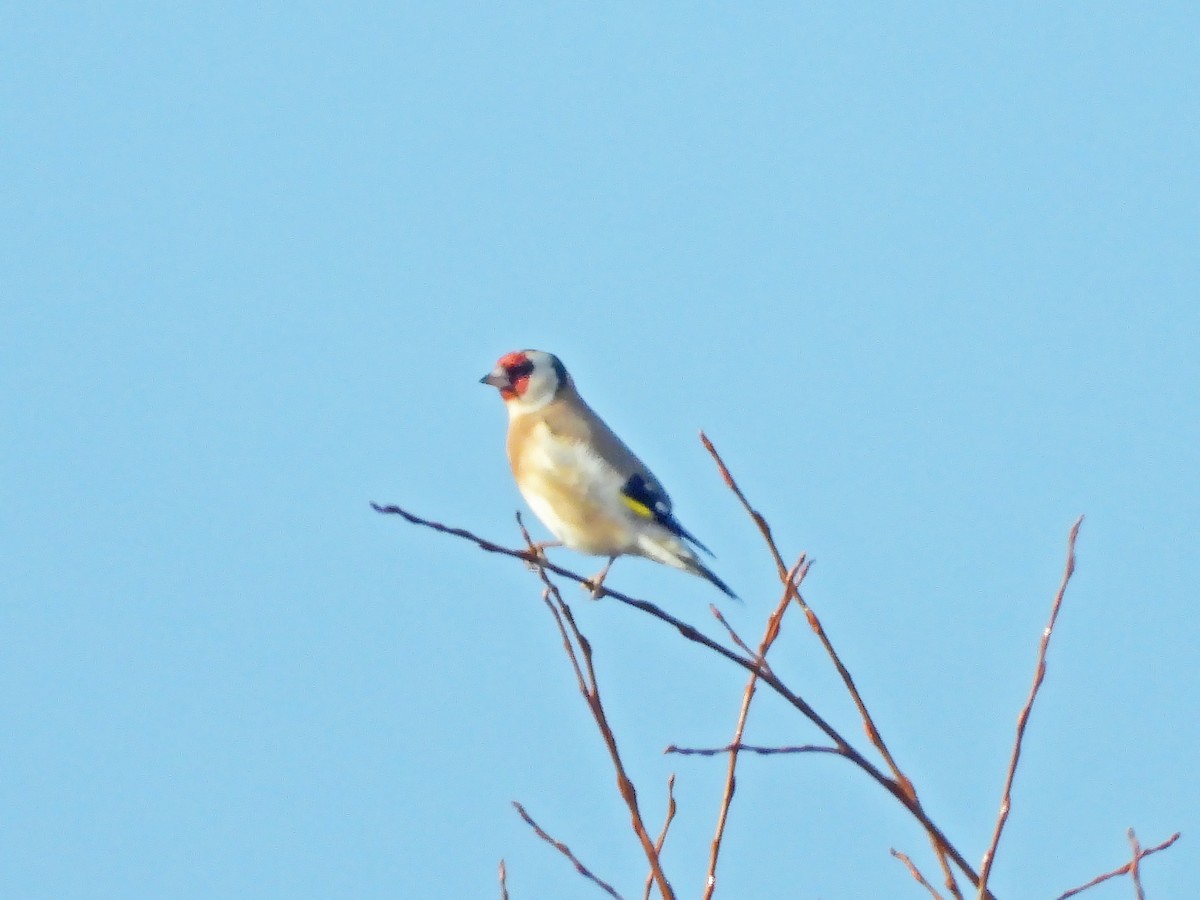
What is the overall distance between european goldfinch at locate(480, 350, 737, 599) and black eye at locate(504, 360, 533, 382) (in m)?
0.19

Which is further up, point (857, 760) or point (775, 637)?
point (775, 637)

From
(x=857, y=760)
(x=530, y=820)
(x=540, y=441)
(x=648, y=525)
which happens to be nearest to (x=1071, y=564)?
(x=857, y=760)

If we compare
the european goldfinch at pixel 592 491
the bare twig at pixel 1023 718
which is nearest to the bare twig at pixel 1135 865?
the bare twig at pixel 1023 718

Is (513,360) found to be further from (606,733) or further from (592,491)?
(606,733)

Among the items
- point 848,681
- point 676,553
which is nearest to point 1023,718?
point 848,681

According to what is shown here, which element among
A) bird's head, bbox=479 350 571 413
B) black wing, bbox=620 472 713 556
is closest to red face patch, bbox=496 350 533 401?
bird's head, bbox=479 350 571 413

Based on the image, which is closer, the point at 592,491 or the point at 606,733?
the point at 606,733

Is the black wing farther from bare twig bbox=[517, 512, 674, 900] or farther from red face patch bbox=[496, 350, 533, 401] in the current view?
bare twig bbox=[517, 512, 674, 900]

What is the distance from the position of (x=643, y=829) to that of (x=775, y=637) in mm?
450

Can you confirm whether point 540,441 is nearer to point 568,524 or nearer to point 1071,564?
point 568,524

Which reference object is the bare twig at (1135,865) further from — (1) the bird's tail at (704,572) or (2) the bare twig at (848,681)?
(1) the bird's tail at (704,572)

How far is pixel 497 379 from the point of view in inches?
203

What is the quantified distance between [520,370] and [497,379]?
9cm

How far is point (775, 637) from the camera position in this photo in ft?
8.32
